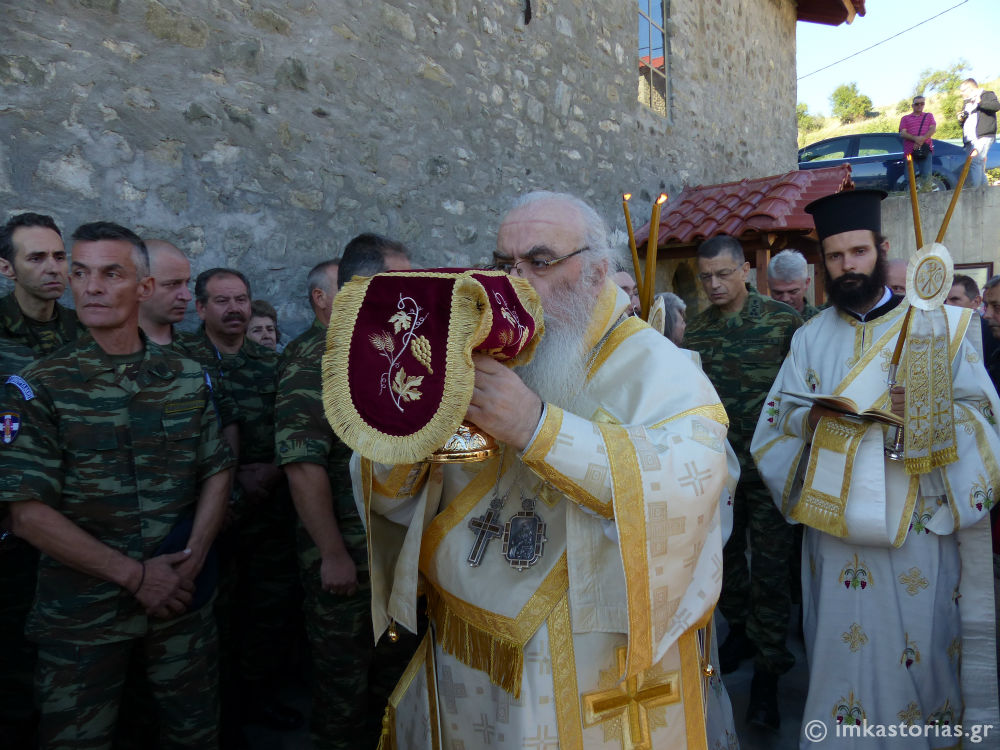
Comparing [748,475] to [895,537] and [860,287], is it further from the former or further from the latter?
[860,287]

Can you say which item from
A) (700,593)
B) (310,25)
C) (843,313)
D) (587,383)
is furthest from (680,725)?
(310,25)

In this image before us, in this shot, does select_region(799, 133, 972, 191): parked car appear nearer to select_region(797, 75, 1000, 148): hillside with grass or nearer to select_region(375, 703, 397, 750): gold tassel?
select_region(375, 703, 397, 750): gold tassel

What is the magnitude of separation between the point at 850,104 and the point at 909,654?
55.0m

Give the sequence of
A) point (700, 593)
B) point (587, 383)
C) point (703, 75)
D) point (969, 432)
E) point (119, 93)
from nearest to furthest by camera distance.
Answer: point (700, 593), point (587, 383), point (969, 432), point (119, 93), point (703, 75)

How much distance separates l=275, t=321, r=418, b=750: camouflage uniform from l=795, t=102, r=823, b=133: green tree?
164 feet

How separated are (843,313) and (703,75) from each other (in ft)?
27.8

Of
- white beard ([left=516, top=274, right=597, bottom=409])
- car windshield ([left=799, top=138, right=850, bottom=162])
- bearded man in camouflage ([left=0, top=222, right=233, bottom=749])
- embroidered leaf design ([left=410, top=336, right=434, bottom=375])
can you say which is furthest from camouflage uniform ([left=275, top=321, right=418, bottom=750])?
car windshield ([left=799, top=138, right=850, bottom=162])

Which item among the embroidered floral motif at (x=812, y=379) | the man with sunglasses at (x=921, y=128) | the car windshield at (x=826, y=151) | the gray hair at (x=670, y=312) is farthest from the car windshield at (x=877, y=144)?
the embroidered floral motif at (x=812, y=379)

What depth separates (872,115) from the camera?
157 feet

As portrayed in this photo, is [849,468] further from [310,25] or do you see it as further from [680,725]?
[310,25]

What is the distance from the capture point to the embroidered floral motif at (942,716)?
2.75m

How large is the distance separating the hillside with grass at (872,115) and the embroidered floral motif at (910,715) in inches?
1567

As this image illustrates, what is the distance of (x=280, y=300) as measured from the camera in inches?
177

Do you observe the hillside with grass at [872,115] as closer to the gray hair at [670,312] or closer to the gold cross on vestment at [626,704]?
the gray hair at [670,312]
